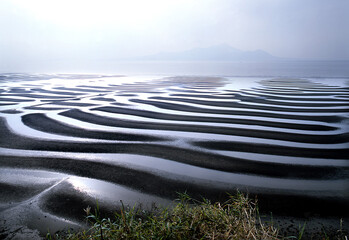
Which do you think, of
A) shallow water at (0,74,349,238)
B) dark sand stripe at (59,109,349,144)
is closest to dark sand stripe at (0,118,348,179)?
shallow water at (0,74,349,238)

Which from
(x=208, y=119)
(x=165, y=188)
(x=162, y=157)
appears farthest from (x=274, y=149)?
(x=208, y=119)

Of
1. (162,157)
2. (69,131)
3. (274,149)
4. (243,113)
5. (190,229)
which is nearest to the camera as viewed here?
(190,229)

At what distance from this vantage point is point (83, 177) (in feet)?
15.8

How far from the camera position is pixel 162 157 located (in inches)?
228

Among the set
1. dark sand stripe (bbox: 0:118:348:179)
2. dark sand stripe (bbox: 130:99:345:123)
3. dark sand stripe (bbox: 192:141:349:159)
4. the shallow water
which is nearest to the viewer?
the shallow water

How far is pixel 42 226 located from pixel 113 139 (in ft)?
12.1

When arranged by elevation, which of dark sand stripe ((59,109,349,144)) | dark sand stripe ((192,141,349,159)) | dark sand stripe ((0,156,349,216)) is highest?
dark sand stripe ((59,109,349,144))

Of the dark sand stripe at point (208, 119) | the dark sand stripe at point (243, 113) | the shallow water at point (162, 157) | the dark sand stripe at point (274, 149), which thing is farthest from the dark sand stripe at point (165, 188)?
the dark sand stripe at point (243, 113)

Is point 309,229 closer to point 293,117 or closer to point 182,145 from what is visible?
point 182,145

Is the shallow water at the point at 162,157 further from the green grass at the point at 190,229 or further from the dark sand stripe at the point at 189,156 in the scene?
the green grass at the point at 190,229

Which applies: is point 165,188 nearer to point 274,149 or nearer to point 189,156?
point 189,156

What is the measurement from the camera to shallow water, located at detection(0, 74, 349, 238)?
4125mm

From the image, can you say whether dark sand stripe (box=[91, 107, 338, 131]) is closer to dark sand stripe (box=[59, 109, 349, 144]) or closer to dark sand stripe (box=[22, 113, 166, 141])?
dark sand stripe (box=[59, 109, 349, 144])

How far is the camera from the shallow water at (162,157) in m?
4.12
